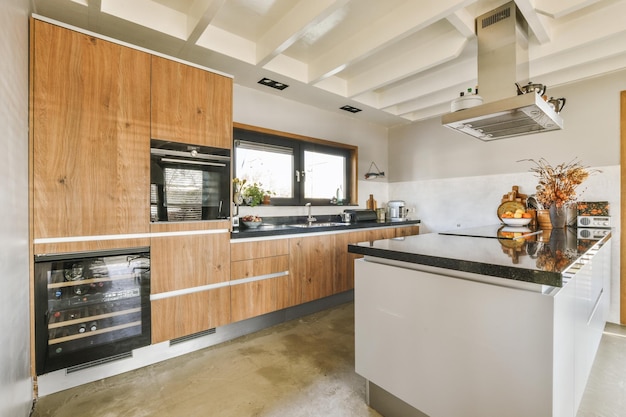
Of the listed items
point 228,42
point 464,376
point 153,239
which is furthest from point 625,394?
point 228,42

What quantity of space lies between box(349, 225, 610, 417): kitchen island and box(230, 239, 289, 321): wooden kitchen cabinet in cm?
118

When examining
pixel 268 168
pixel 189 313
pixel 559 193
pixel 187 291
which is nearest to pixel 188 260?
pixel 187 291

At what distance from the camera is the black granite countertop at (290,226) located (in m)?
2.48

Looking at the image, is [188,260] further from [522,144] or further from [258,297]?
[522,144]

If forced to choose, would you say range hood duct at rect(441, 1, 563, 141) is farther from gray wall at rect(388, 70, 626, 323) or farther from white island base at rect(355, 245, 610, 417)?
white island base at rect(355, 245, 610, 417)

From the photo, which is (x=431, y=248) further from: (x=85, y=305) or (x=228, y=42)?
(x=228, y=42)

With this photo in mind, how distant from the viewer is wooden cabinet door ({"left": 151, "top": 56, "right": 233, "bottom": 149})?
2.02 meters

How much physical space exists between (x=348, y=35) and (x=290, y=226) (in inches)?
77.2

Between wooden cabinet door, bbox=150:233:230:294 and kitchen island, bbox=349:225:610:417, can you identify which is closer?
kitchen island, bbox=349:225:610:417

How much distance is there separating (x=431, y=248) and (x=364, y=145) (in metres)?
3.19

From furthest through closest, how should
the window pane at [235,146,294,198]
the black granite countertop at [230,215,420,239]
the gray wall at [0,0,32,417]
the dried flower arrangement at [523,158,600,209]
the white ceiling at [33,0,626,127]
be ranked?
1. the window pane at [235,146,294,198]
2. the dried flower arrangement at [523,158,600,209]
3. the black granite countertop at [230,215,420,239]
4. the white ceiling at [33,0,626,127]
5. the gray wall at [0,0,32,417]

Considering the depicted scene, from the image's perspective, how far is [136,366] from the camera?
6.70ft

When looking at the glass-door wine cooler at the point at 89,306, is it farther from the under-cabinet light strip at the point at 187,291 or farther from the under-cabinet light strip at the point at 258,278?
the under-cabinet light strip at the point at 258,278

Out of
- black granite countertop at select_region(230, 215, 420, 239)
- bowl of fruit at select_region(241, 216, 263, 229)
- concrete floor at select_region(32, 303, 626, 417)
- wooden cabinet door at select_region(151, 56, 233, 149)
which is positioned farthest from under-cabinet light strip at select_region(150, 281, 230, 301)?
wooden cabinet door at select_region(151, 56, 233, 149)
